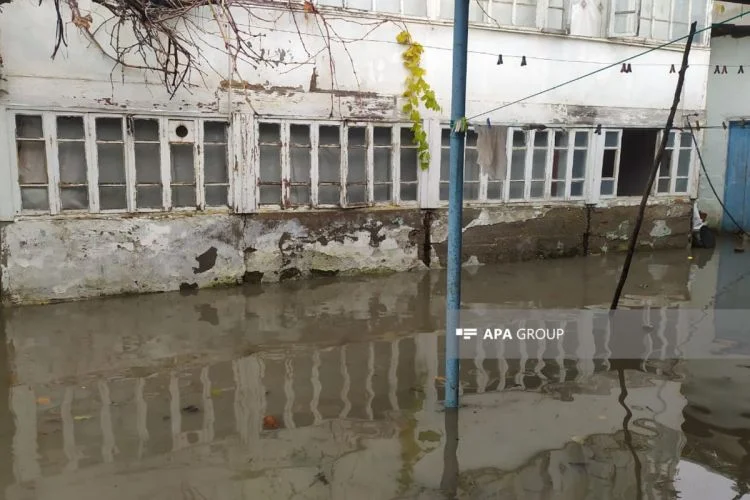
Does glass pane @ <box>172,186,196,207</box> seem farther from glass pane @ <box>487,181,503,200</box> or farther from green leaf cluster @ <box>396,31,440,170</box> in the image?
glass pane @ <box>487,181,503,200</box>

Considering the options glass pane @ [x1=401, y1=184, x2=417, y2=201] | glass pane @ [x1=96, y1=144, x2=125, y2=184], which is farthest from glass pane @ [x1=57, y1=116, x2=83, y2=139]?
glass pane @ [x1=401, y1=184, x2=417, y2=201]

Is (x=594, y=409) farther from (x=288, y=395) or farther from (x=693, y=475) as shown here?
(x=288, y=395)

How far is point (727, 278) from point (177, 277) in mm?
7570

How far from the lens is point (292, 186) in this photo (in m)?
7.93

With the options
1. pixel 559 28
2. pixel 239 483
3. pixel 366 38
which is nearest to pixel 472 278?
pixel 366 38

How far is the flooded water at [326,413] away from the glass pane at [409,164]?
96.9 inches

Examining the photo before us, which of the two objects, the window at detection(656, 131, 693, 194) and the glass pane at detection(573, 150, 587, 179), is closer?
the glass pane at detection(573, 150, 587, 179)

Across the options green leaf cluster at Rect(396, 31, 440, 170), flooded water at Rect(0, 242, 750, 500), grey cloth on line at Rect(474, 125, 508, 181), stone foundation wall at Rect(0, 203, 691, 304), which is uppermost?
green leaf cluster at Rect(396, 31, 440, 170)

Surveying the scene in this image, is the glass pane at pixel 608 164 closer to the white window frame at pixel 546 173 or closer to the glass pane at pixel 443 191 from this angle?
the white window frame at pixel 546 173

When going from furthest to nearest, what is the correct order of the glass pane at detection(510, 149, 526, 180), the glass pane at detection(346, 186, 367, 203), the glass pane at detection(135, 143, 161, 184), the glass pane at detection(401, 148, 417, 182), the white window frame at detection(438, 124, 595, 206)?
the glass pane at detection(510, 149, 526, 180) → the white window frame at detection(438, 124, 595, 206) → the glass pane at detection(401, 148, 417, 182) → the glass pane at detection(346, 186, 367, 203) → the glass pane at detection(135, 143, 161, 184)

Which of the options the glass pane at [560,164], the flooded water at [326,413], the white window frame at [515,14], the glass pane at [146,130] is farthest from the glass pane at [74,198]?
the glass pane at [560,164]

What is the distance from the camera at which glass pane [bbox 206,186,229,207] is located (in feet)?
24.7

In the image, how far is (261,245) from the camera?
781cm

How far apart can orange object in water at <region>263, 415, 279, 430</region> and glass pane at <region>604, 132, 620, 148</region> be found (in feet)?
26.0
